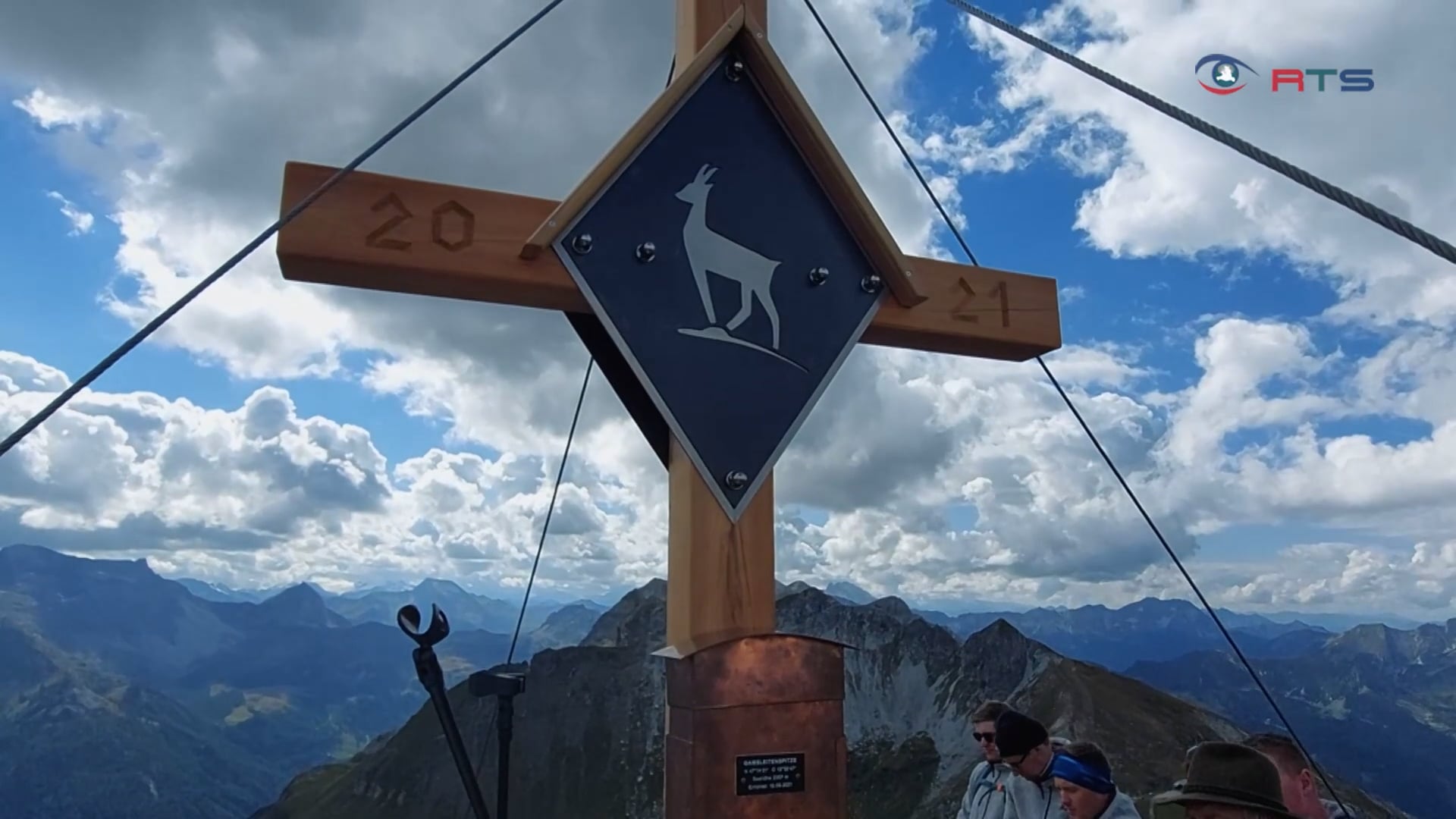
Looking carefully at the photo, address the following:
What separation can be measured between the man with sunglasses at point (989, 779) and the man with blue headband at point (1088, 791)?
57 cm

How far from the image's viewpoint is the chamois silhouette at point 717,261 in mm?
2564

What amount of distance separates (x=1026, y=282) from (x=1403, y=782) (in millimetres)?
246524

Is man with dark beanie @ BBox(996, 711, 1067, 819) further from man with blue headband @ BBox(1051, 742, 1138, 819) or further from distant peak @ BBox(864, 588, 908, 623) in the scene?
distant peak @ BBox(864, 588, 908, 623)

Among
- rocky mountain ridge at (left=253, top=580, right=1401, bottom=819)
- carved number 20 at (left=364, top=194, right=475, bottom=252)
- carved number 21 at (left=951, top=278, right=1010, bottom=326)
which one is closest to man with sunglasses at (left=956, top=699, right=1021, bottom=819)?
carved number 21 at (left=951, top=278, right=1010, bottom=326)

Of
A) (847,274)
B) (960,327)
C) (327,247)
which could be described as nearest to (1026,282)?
(960,327)

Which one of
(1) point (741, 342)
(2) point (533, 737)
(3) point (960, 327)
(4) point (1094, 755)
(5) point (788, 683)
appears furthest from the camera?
(2) point (533, 737)

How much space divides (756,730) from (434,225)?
4.93 feet

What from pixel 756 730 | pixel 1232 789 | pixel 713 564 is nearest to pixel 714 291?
pixel 713 564

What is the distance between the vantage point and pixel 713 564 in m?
2.46

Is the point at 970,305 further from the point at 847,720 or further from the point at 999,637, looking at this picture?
the point at 999,637

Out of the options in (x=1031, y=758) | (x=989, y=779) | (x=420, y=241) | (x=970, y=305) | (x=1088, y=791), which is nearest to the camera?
(x=420, y=241)

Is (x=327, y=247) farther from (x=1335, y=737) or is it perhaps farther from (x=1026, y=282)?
(x=1335, y=737)

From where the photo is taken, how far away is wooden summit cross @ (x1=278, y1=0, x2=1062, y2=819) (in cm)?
223

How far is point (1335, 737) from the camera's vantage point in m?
199
